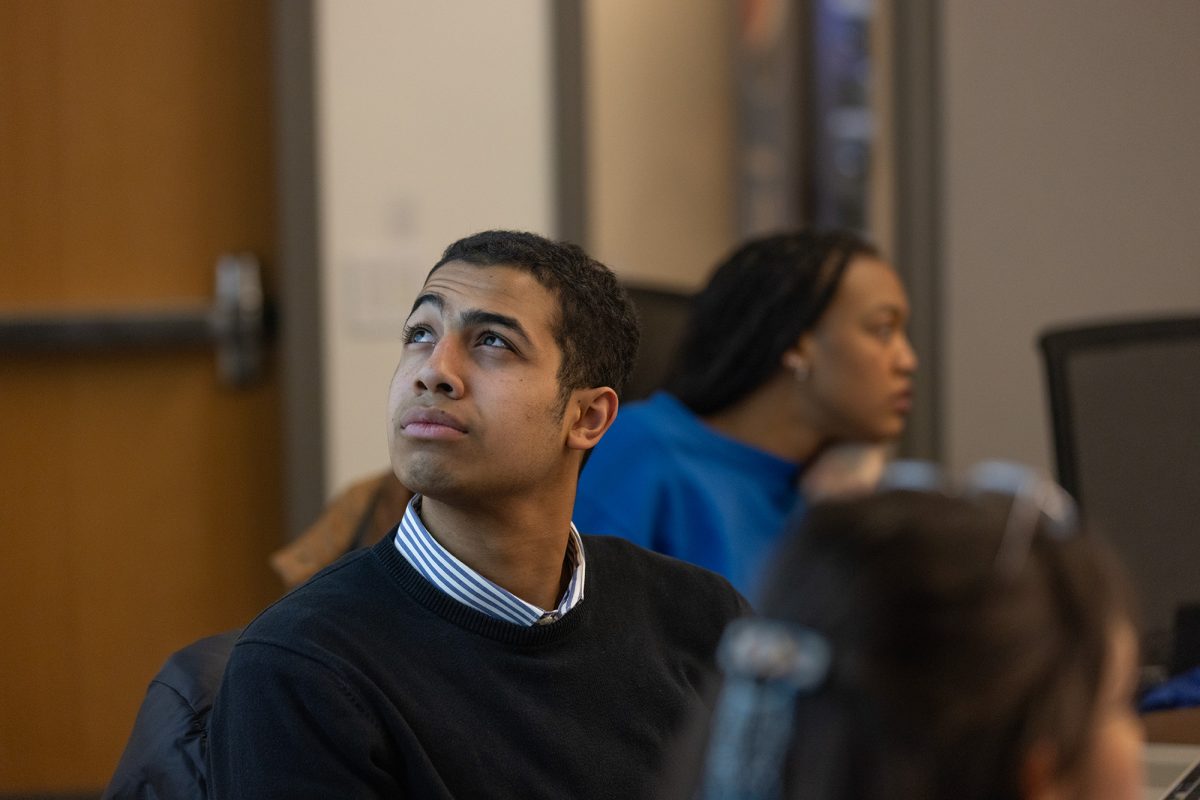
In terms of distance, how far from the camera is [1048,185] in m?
3.37

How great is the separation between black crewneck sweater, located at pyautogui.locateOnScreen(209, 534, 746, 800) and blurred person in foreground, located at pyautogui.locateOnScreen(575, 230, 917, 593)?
0.94 m

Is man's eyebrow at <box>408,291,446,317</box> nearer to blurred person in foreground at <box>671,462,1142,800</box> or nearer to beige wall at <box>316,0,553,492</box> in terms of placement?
blurred person in foreground at <box>671,462,1142,800</box>

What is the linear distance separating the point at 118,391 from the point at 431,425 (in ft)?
6.23

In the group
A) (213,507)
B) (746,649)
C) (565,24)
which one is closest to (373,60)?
(565,24)

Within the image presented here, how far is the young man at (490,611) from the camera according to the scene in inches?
47.1

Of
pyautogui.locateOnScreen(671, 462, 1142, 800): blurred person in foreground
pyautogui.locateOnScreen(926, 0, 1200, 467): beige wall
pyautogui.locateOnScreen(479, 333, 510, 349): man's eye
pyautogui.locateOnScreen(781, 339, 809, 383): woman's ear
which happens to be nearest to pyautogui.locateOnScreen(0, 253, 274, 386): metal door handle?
pyautogui.locateOnScreen(781, 339, 809, 383): woman's ear

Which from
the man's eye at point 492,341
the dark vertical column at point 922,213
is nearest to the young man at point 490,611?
the man's eye at point 492,341

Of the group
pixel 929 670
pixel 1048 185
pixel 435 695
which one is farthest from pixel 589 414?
pixel 1048 185

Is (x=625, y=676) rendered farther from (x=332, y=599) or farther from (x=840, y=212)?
(x=840, y=212)

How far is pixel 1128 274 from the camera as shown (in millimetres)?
3359

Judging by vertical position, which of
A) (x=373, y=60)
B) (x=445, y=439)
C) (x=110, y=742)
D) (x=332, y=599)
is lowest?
(x=110, y=742)

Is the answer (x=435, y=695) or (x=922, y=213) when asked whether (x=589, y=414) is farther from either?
(x=922, y=213)

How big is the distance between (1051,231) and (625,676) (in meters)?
2.31

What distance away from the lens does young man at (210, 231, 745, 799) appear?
1.20 meters
